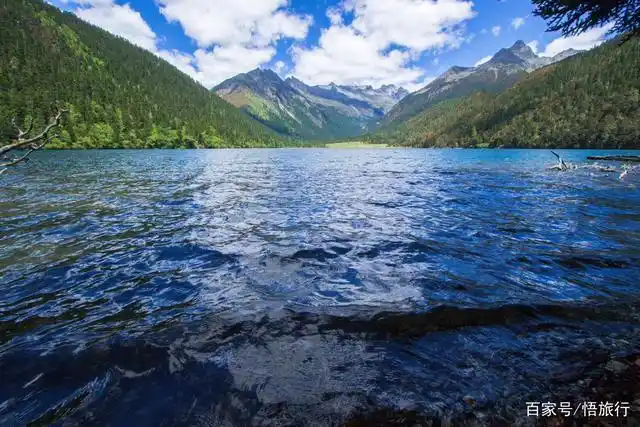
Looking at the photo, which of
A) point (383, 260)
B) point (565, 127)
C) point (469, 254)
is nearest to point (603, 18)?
point (469, 254)

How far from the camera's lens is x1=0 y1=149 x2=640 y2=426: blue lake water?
15.4ft

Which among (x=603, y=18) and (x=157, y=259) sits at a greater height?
(x=603, y=18)

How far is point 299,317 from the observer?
710 centimetres

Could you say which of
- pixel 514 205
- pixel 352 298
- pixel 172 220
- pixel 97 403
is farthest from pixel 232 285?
pixel 514 205

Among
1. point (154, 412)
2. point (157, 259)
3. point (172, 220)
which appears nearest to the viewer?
point (154, 412)

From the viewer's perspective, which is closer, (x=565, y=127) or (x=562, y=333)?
(x=562, y=333)

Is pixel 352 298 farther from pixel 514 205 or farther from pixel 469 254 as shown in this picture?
pixel 514 205

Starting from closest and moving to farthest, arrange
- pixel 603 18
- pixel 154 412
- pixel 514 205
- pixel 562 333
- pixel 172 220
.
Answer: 1. pixel 154 412
2. pixel 562 333
3. pixel 603 18
4. pixel 172 220
5. pixel 514 205

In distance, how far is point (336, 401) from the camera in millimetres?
4641

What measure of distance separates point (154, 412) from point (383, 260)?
789 cm

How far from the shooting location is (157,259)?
10.7 meters

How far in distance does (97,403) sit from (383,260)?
8340mm

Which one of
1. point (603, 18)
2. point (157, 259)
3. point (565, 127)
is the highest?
point (565, 127)

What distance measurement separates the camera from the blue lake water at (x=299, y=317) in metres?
4.71
